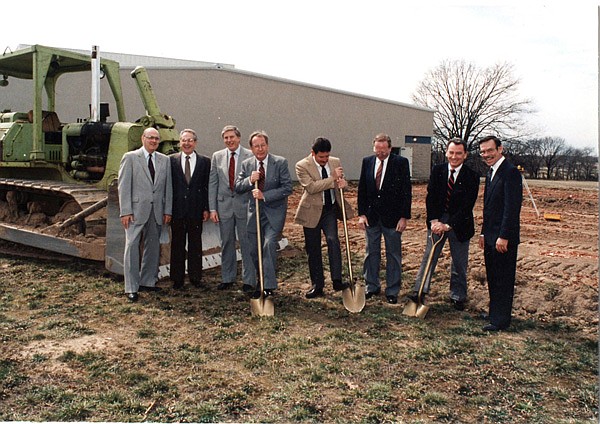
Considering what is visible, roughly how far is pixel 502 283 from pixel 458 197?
94cm

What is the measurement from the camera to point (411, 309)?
216 inches

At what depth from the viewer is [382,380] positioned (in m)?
3.97

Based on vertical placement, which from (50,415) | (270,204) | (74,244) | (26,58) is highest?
(26,58)

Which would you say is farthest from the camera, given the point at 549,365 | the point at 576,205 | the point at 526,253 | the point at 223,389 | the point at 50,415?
the point at 576,205

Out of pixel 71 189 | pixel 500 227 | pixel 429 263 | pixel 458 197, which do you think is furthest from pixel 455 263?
pixel 71 189

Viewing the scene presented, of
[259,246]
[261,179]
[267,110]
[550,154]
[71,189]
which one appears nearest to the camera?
[259,246]

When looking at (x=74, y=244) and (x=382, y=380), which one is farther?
(x=74, y=244)

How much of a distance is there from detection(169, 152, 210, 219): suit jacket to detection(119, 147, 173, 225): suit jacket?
0.16 metres

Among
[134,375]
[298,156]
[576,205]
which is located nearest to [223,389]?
[134,375]

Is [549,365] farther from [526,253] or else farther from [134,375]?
[526,253]

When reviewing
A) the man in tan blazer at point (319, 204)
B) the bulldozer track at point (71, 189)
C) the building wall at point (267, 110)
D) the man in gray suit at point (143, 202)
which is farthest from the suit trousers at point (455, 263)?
the building wall at point (267, 110)

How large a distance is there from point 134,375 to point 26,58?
5.84 meters

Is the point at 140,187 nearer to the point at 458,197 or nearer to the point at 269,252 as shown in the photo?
the point at 269,252

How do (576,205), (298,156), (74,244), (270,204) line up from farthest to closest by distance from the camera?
(298,156) < (576,205) < (74,244) < (270,204)
